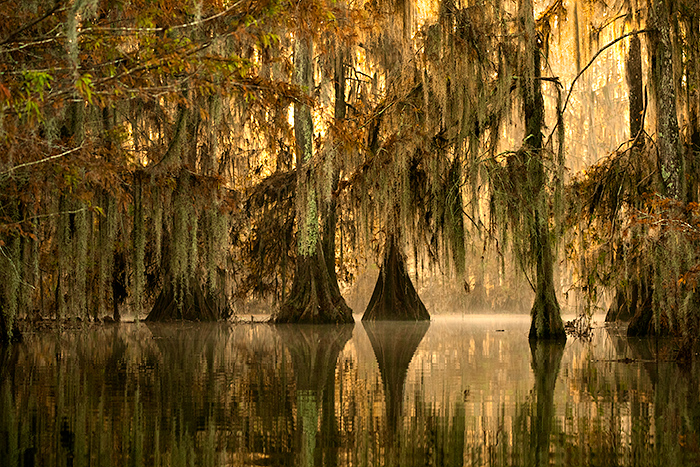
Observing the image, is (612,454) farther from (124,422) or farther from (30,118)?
(30,118)

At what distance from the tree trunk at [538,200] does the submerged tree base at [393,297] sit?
7873 mm

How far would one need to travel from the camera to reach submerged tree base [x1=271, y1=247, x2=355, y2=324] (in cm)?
1692

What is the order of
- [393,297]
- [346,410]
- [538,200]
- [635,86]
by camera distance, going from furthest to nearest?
[393,297] < [635,86] < [538,200] < [346,410]

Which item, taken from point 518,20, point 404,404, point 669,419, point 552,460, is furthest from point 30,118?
point 518,20

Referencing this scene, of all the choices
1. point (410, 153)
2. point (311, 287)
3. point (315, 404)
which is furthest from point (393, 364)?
point (311, 287)

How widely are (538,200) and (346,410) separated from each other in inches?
260

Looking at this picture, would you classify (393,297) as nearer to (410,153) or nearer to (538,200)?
(410,153)

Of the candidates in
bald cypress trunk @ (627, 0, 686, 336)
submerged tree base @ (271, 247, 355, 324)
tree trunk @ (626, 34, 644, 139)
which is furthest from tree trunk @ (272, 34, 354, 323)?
bald cypress trunk @ (627, 0, 686, 336)

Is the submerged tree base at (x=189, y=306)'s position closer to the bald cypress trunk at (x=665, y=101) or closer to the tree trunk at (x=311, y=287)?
the tree trunk at (x=311, y=287)

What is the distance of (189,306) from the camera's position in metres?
18.6

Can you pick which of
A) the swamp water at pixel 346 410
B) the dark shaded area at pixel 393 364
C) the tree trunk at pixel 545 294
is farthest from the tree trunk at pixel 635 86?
the swamp water at pixel 346 410

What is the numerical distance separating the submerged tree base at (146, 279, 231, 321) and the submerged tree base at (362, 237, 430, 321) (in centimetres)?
344

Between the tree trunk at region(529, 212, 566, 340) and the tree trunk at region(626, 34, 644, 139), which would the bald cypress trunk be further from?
the tree trunk at region(626, 34, 644, 139)

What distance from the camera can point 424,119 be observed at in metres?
11.2
